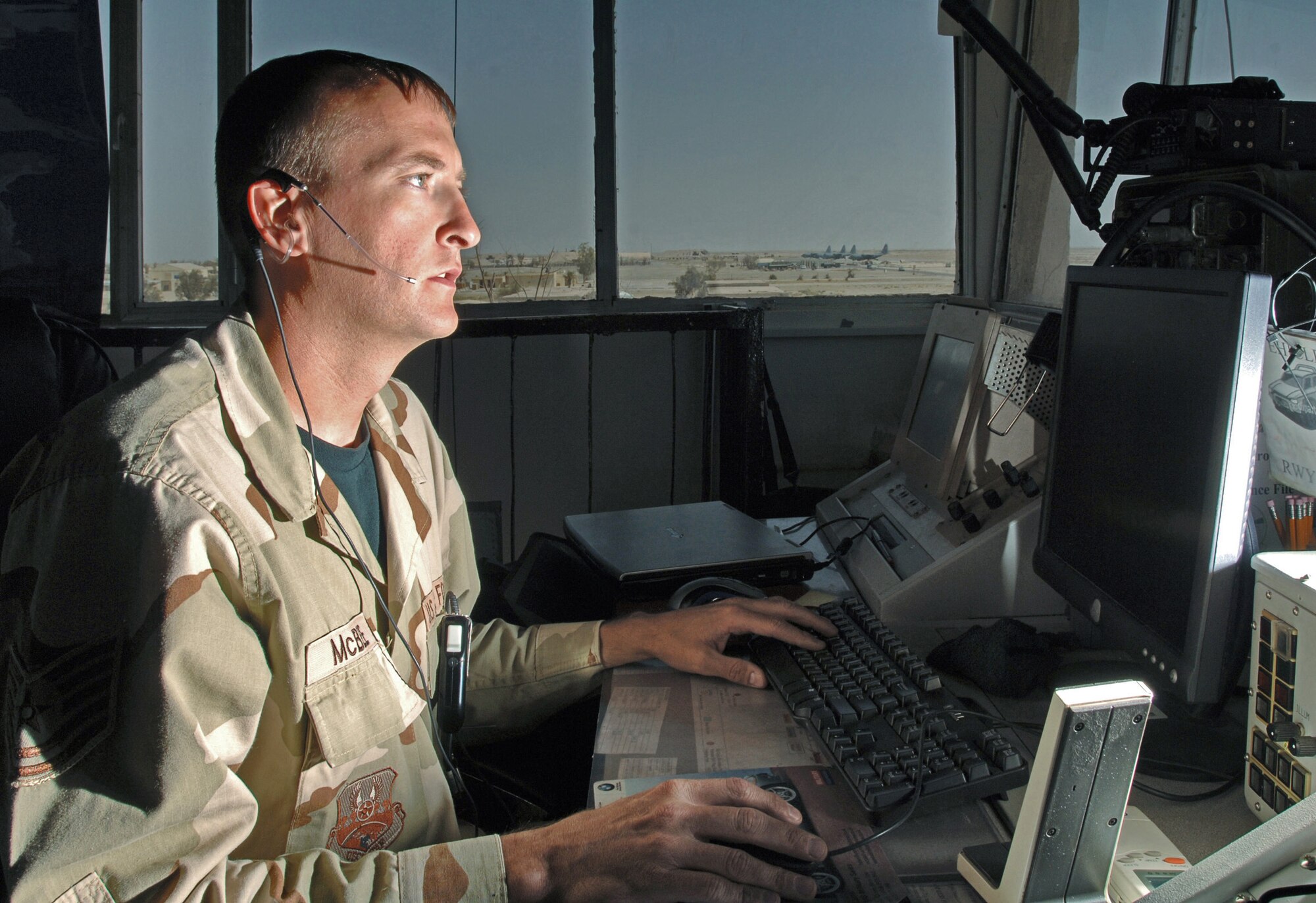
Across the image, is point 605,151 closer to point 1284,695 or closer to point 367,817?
point 367,817

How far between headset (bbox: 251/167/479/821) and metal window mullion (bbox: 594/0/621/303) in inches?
77.4

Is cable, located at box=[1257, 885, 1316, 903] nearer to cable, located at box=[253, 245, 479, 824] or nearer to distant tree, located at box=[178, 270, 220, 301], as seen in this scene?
cable, located at box=[253, 245, 479, 824]

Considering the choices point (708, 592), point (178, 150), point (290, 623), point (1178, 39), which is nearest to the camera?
point (290, 623)

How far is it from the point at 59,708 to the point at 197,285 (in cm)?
264

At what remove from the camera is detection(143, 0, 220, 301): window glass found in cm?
290

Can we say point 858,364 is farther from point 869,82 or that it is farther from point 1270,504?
point 1270,504

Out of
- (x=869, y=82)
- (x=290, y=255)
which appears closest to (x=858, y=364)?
(x=869, y=82)

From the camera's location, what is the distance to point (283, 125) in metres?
1.02

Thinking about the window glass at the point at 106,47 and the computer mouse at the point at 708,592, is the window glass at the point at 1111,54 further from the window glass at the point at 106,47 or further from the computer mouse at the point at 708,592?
the window glass at the point at 106,47

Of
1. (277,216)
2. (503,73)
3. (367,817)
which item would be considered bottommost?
(367,817)

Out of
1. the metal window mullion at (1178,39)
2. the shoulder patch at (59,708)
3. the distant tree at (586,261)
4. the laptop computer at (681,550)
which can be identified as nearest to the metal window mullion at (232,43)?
the distant tree at (586,261)

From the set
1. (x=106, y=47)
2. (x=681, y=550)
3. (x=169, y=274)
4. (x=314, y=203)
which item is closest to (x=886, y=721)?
(x=681, y=550)

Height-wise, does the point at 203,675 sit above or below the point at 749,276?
below

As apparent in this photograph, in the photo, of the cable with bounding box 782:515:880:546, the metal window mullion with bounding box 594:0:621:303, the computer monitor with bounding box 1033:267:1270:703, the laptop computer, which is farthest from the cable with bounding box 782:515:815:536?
the metal window mullion with bounding box 594:0:621:303
